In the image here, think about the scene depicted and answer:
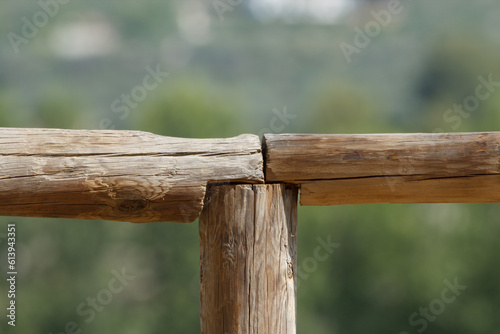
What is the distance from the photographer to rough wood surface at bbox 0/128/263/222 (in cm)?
158

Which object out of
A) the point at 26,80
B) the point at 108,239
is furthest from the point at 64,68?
the point at 108,239

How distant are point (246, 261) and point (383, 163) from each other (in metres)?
0.49

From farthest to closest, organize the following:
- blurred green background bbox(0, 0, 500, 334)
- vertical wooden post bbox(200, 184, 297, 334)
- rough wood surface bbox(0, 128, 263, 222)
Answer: blurred green background bbox(0, 0, 500, 334), vertical wooden post bbox(200, 184, 297, 334), rough wood surface bbox(0, 128, 263, 222)

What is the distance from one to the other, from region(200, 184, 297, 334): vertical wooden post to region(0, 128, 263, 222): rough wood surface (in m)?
0.06

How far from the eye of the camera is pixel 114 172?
162 centimetres

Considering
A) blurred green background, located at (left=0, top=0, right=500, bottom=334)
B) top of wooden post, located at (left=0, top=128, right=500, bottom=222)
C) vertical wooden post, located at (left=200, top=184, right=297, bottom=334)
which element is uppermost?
blurred green background, located at (left=0, top=0, right=500, bottom=334)

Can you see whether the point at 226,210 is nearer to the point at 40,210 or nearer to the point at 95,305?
the point at 40,210

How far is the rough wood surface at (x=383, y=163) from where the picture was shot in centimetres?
171

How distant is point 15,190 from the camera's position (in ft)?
5.14

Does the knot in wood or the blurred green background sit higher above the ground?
the blurred green background

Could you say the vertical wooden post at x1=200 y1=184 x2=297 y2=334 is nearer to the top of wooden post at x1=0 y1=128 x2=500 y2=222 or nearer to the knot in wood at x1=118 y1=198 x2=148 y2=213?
the top of wooden post at x1=0 y1=128 x2=500 y2=222

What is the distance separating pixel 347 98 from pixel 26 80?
36.0 m

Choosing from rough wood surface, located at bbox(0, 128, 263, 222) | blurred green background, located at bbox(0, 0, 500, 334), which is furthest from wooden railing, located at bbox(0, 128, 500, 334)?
blurred green background, located at bbox(0, 0, 500, 334)

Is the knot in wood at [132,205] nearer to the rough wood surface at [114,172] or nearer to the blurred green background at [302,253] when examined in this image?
the rough wood surface at [114,172]
